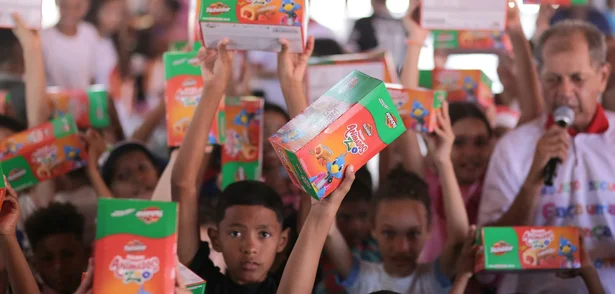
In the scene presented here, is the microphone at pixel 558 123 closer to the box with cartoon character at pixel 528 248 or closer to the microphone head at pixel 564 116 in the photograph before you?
the microphone head at pixel 564 116

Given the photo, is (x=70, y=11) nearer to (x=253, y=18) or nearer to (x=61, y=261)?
(x=61, y=261)

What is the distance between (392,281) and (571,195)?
726 millimetres

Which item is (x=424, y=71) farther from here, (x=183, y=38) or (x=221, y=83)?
(x=183, y=38)

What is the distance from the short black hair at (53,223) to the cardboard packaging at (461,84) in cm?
155

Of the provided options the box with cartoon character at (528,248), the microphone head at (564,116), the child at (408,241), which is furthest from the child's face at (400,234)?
the microphone head at (564,116)

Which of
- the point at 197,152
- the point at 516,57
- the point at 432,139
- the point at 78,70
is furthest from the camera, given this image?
the point at 78,70

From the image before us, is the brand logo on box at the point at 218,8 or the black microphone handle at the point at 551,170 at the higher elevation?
the brand logo on box at the point at 218,8

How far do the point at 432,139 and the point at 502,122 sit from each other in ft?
3.32

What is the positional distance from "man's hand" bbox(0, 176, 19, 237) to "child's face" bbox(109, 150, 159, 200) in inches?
37.4

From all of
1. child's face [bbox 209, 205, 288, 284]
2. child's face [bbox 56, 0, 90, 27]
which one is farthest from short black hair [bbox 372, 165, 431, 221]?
child's face [bbox 56, 0, 90, 27]

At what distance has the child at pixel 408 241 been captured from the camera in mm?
2457

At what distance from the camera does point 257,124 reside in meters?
2.56

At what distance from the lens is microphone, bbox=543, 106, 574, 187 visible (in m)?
2.43

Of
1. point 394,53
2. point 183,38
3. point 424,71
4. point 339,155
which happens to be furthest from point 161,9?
point 339,155
